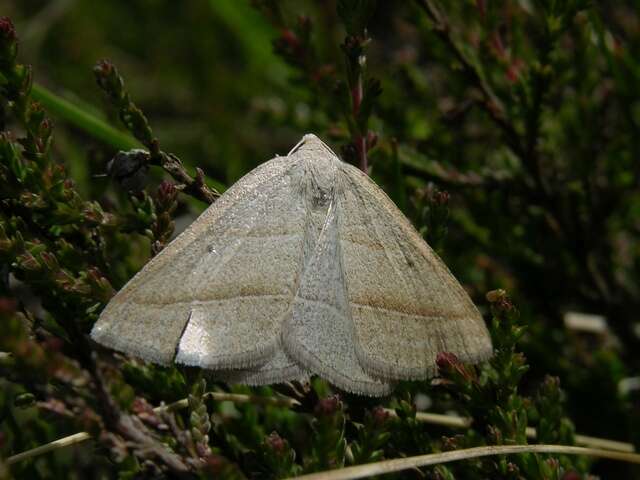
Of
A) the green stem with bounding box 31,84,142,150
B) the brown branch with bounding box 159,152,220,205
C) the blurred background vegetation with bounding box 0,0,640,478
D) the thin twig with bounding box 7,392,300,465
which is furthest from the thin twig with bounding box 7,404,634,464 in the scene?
the green stem with bounding box 31,84,142,150

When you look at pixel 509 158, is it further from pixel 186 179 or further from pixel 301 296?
pixel 186 179

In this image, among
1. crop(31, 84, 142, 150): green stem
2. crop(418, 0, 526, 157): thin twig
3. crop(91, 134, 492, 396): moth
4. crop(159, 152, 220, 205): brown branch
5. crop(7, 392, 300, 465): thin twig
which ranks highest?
crop(418, 0, 526, 157): thin twig

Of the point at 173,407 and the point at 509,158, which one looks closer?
the point at 173,407

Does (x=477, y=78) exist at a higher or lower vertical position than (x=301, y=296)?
higher

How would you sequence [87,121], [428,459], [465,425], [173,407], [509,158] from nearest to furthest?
[428,459] → [173,407] → [465,425] → [87,121] → [509,158]

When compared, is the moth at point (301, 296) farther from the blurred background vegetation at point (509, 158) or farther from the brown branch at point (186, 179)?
the blurred background vegetation at point (509, 158)

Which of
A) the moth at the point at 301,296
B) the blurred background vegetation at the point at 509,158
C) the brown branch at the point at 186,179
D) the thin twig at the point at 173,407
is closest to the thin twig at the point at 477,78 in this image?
the blurred background vegetation at the point at 509,158

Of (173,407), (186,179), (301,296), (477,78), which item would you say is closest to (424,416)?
(301,296)

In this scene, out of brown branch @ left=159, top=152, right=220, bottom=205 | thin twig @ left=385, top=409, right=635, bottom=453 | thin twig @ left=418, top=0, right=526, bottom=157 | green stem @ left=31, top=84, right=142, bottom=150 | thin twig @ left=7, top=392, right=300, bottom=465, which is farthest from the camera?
thin twig @ left=418, top=0, right=526, bottom=157

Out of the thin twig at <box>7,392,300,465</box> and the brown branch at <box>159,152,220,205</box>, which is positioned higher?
the brown branch at <box>159,152,220,205</box>

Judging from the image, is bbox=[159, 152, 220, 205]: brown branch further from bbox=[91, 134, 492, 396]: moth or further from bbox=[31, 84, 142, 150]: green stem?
bbox=[31, 84, 142, 150]: green stem
